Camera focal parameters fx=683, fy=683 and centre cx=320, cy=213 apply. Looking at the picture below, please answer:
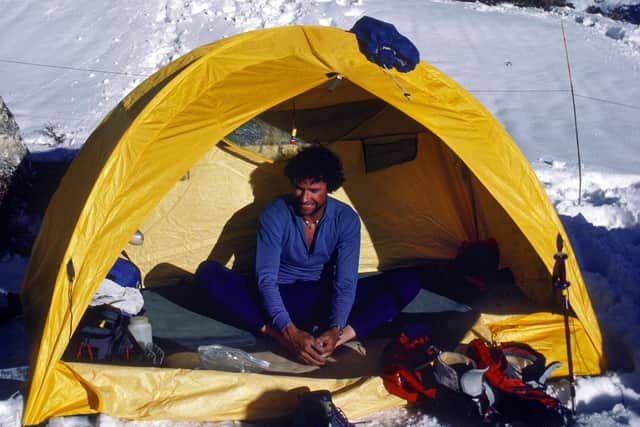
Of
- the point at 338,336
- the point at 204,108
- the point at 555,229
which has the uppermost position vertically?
the point at 204,108

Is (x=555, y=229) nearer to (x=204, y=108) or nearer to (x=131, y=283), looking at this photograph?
(x=204, y=108)

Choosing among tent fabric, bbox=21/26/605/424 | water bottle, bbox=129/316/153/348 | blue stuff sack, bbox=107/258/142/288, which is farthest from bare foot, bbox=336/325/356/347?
blue stuff sack, bbox=107/258/142/288

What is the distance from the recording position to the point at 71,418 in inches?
118

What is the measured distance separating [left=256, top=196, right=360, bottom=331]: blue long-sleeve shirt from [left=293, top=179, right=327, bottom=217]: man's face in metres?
0.12

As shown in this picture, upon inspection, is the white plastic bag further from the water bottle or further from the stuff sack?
the stuff sack

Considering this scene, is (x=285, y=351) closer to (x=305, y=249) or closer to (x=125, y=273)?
(x=305, y=249)

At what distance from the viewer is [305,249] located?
370 cm

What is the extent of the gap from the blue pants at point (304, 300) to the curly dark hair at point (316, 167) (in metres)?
0.62

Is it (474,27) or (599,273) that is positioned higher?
(474,27)

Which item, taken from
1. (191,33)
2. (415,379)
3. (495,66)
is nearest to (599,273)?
(415,379)

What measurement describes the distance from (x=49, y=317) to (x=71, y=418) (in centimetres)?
49

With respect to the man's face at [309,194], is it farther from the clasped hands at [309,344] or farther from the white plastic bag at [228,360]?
the white plastic bag at [228,360]

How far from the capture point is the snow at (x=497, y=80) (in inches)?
152

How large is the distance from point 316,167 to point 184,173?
661 mm
